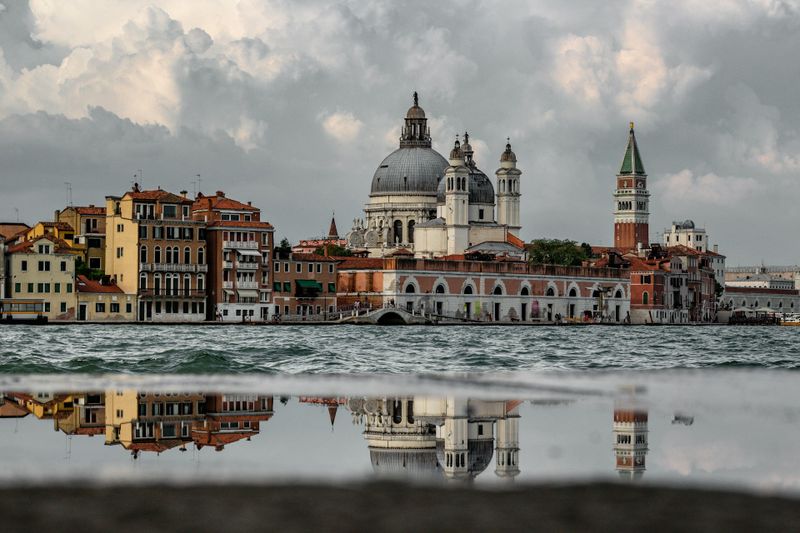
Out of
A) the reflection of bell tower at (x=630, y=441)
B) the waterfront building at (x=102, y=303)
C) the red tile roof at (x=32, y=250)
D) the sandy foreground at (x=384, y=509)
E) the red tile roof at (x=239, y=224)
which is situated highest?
the red tile roof at (x=239, y=224)

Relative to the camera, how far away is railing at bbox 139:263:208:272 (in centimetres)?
8138

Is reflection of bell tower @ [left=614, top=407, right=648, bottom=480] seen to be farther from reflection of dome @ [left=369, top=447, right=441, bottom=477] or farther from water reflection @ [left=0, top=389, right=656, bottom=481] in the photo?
reflection of dome @ [left=369, top=447, right=441, bottom=477]

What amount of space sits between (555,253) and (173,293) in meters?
49.6

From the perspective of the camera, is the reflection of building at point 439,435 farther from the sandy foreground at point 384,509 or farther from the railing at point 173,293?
the railing at point 173,293

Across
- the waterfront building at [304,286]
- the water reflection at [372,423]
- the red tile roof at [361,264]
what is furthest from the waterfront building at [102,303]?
the water reflection at [372,423]

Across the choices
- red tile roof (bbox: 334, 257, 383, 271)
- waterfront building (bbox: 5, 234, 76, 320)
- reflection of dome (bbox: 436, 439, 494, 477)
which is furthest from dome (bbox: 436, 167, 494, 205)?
reflection of dome (bbox: 436, 439, 494, 477)

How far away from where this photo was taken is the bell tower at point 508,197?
412 ft

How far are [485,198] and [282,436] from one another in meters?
114

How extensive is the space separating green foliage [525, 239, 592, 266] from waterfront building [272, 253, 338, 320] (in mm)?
34974

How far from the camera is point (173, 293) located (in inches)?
3248

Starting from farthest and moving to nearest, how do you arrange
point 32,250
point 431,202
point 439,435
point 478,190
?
point 431,202, point 478,190, point 32,250, point 439,435

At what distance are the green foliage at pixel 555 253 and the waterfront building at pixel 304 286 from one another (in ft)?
115

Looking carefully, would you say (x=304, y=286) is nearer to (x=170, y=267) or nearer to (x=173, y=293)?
(x=173, y=293)

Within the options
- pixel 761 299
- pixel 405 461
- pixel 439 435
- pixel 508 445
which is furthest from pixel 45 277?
pixel 761 299
